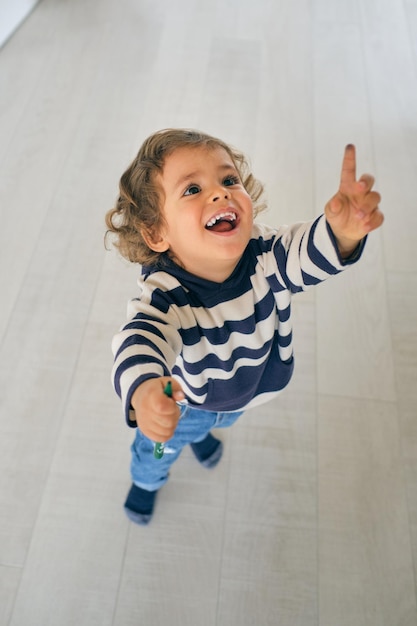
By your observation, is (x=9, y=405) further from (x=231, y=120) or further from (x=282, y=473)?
(x=231, y=120)

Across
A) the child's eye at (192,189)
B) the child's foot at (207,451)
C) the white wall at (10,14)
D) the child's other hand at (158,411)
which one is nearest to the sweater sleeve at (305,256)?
the child's eye at (192,189)

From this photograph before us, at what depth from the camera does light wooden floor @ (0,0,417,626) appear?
2.97ft

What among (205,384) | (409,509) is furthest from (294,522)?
(205,384)

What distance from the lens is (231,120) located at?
1546 millimetres

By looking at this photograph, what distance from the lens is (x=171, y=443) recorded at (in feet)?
2.69

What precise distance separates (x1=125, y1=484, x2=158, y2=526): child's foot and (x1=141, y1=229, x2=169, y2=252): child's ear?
18.7 inches

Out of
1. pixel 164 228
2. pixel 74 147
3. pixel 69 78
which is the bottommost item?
pixel 74 147

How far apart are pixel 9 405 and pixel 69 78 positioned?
1.09 m

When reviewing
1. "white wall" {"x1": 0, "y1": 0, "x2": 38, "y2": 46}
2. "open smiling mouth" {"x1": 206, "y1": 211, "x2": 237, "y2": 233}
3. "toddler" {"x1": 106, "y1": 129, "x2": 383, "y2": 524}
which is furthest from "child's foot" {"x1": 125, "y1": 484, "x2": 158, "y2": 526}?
"white wall" {"x1": 0, "y1": 0, "x2": 38, "y2": 46}

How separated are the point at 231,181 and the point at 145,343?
0.25m

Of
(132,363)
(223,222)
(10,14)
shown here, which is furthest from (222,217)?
(10,14)

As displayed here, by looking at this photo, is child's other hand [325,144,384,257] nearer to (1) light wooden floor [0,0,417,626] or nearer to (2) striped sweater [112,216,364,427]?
(2) striped sweater [112,216,364,427]

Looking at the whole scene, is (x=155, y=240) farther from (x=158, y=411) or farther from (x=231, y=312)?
(x=158, y=411)

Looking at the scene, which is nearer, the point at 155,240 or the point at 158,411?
the point at 158,411
